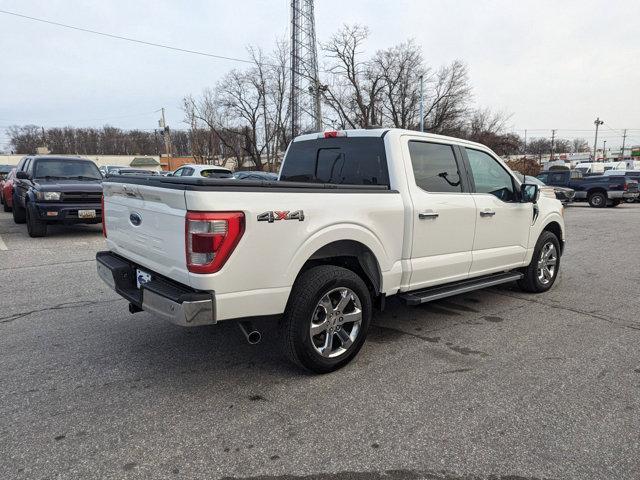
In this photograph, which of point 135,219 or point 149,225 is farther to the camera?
point 135,219

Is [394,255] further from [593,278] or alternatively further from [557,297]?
[593,278]

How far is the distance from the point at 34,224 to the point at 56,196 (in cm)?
89

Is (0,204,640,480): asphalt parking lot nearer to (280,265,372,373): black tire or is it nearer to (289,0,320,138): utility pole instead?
(280,265,372,373): black tire

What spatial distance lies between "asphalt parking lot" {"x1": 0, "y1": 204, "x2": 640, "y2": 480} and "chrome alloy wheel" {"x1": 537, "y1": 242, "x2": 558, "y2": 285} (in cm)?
69

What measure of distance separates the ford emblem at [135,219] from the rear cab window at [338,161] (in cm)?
186

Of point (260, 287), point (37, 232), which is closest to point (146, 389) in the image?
point (260, 287)

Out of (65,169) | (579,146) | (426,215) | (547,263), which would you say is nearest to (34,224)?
(65,169)

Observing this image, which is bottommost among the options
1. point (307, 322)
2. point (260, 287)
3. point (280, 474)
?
point (280, 474)

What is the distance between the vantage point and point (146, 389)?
325 cm

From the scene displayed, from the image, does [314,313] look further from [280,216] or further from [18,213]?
[18,213]

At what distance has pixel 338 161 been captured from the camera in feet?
14.6

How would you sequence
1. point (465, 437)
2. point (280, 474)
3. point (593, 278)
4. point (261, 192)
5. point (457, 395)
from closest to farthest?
point (280, 474)
point (465, 437)
point (261, 192)
point (457, 395)
point (593, 278)

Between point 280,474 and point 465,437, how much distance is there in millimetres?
1139

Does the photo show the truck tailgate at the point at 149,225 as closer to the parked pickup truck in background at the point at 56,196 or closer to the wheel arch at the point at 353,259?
the wheel arch at the point at 353,259
